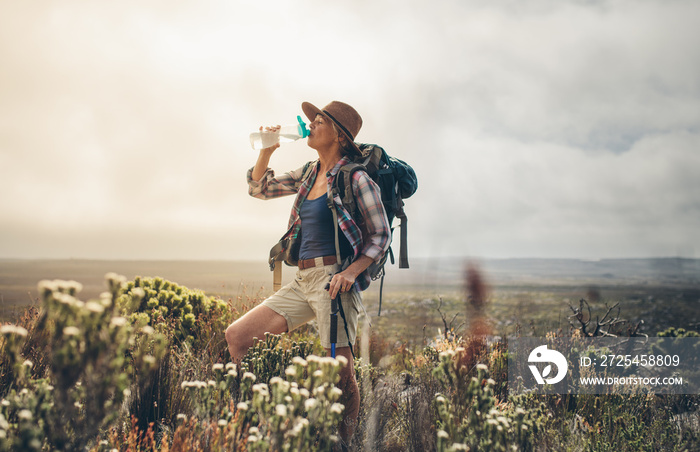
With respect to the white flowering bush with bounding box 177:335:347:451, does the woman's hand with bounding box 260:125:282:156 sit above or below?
above

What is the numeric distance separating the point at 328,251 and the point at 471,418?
1509mm

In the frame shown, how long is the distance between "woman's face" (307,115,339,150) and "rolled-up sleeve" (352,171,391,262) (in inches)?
18.5

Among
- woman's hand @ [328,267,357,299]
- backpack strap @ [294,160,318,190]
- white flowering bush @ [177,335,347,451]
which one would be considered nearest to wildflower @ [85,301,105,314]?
white flowering bush @ [177,335,347,451]

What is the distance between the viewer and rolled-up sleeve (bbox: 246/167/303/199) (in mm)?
3697

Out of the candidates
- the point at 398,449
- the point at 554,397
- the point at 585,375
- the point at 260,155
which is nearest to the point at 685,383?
the point at 585,375

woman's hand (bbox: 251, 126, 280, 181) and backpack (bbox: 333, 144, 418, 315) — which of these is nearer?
backpack (bbox: 333, 144, 418, 315)

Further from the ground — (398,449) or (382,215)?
(382,215)

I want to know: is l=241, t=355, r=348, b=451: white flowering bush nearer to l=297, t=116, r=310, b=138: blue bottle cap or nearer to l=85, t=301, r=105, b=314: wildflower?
l=85, t=301, r=105, b=314: wildflower

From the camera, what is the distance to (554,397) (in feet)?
15.0

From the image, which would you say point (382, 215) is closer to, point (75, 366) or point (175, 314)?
point (75, 366)

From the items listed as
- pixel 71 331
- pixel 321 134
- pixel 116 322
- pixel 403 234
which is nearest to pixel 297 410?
pixel 116 322

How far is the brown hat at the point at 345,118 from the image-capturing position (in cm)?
345

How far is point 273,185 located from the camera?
146 inches

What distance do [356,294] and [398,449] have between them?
4.18ft
